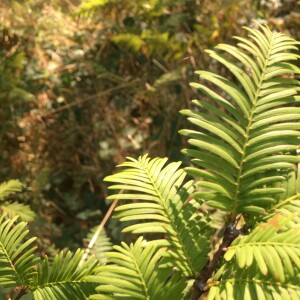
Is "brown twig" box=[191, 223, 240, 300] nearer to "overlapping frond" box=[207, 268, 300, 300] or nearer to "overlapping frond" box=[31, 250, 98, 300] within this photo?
"overlapping frond" box=[207, 268, 300, 300]

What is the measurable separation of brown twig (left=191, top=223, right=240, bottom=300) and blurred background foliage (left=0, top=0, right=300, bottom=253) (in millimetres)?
1467

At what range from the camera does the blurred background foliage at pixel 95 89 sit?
259cm

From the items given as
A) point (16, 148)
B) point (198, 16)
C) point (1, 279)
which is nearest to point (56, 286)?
point (1, 279)

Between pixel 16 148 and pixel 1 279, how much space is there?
1.76 meters

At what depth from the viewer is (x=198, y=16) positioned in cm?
288

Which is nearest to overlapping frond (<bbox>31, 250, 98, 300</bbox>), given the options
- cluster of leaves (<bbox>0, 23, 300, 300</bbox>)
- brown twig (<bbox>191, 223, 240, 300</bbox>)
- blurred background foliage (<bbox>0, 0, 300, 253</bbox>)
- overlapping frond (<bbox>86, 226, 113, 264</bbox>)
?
cluster of leaves (<bbox>0, 23, 300, 300</bbox>)

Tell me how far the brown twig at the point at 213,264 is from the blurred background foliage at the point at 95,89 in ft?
4.81

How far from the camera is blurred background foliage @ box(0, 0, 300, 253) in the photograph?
2586 millimetres

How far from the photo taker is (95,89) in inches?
117

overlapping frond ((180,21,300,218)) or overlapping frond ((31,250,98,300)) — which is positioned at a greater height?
overlapping frond ((180,21,300,218))

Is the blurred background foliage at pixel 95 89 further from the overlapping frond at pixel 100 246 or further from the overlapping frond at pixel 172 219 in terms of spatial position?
the overlapping frond at pixel 172 219

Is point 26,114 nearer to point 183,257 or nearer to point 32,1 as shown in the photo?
point 32,1

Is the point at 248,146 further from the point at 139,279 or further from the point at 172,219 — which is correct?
the point at 139,279

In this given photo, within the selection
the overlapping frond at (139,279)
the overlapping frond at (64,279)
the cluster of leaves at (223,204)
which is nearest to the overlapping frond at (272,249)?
the cluster of leaves at (223,204)
